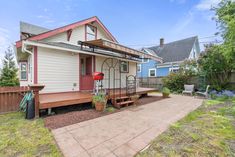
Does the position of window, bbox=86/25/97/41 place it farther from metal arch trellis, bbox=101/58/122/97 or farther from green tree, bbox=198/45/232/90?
green tree, bbox=198/45/232/90

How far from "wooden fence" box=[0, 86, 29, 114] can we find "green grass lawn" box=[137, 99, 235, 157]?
550cm

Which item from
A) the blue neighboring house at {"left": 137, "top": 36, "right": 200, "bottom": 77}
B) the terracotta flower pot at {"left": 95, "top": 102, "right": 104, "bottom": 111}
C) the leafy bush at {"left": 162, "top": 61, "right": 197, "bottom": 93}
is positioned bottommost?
the terracotta flower pot at {"left": 95, "top": 102, "right": 104, "bottom": 111}

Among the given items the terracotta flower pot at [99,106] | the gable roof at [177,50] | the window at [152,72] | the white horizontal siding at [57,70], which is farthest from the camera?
the window at [152,72]

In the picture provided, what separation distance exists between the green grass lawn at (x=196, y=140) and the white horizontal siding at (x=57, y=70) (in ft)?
19.1

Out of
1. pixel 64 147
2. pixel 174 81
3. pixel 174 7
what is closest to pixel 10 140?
pixel 64 147

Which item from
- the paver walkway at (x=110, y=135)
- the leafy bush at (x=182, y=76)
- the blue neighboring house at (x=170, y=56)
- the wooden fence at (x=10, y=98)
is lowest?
the paver walkway at (x=110, y=135)

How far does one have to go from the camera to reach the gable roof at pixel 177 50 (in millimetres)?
16891

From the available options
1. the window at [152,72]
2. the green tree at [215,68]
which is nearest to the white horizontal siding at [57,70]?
the green tree at [215,68]

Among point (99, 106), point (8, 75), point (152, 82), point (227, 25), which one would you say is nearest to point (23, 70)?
point (8, 75)

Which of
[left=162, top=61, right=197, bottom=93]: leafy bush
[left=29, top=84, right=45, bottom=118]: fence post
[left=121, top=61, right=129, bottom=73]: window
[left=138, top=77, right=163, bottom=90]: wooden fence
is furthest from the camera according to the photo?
[left=138, top=77, right=163, bottom=90]: wooden fence

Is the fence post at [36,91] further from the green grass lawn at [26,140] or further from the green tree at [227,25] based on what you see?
the green tree at [227,25]

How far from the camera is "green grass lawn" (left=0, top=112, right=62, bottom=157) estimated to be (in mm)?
2547

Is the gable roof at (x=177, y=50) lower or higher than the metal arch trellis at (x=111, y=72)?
higher

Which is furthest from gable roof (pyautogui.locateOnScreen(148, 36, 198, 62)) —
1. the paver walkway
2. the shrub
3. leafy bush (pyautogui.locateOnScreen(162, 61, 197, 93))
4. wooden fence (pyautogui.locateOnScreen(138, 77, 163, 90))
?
the paver walkway
